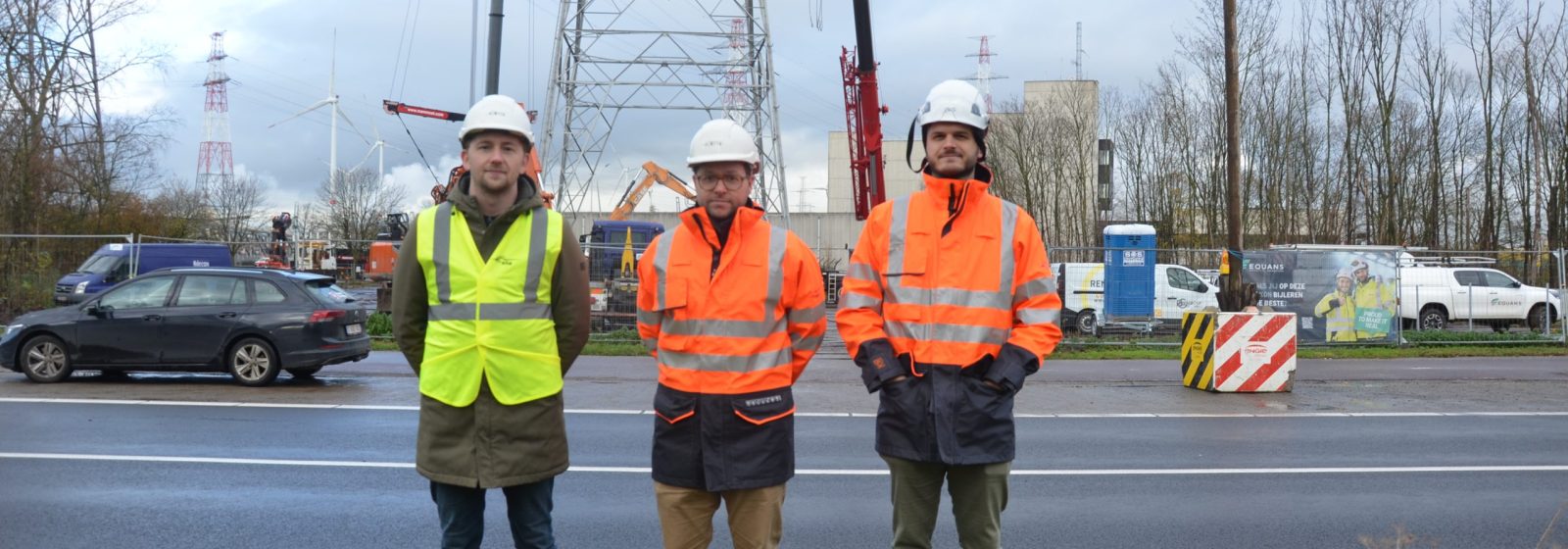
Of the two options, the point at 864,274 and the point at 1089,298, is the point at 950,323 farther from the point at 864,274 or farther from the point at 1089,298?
the point at 1089,298

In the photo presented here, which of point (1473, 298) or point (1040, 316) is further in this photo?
point (1473, 298)

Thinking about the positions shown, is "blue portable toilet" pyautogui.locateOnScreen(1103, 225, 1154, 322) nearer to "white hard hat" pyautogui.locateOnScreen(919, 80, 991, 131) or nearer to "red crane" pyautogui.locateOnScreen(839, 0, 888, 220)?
"red crane" pyautogui.locateOnScreen(839, 0, 888, 220)

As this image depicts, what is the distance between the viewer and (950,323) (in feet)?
12.3

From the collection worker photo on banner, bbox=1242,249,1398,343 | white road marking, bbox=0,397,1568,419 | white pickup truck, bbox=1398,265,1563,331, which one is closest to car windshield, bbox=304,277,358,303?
white road marking, bbox=0,397,1568,419

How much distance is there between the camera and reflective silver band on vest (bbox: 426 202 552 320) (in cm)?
371

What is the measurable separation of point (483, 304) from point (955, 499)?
66.9 inches

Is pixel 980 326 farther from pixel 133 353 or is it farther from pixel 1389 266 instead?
pixel 1389 266

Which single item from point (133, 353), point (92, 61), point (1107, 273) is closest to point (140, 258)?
point (92, 61)

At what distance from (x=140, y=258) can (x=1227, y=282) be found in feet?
73.0

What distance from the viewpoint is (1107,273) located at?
22.4 metres

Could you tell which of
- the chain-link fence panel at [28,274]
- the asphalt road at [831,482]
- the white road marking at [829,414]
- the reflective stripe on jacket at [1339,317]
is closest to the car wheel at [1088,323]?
the reflective stripe on jacket at [1339,317]

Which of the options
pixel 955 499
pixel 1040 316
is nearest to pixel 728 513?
pixel 955 499

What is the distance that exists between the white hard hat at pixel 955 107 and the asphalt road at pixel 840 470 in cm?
274

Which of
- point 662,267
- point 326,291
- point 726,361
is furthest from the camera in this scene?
point 326,291
